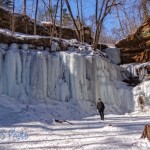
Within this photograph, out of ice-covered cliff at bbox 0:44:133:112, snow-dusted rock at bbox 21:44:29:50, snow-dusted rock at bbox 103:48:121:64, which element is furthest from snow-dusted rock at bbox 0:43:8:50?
snow-dusted rock at bbox 103:48:121:64

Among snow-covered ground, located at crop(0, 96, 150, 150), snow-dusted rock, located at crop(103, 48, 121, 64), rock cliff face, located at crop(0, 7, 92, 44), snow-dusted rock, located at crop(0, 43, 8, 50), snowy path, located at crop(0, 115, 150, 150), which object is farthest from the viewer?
snow-dusted rock, located at crop(103, 48, 121, 64)

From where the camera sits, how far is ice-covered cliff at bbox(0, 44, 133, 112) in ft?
57.9

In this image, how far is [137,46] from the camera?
28.9 m

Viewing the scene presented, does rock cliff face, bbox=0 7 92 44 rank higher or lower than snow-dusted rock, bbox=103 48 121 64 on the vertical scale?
higher

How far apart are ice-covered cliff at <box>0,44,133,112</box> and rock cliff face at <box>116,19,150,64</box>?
20.3 feet

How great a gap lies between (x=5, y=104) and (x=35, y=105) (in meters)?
1.75

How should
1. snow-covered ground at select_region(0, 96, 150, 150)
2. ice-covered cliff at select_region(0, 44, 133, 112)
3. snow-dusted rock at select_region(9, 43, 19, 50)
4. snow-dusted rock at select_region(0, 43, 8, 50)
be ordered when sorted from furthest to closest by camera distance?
1. snow-dusted rock at select_region(9, 43, 19, 50)
2. snow-dusted rock at select_region(0, 43, 8, 50)
3. ice-covered cliff at select_region(0, 44, 133, 112)
4. snow-covered ground at select_region(0, 96, 150, 150)

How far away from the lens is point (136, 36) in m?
29.2

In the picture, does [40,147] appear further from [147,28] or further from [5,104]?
[147,28]

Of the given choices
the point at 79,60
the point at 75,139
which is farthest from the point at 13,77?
the point at 75,139

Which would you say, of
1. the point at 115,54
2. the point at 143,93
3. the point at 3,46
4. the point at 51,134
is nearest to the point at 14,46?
the point at 3,46

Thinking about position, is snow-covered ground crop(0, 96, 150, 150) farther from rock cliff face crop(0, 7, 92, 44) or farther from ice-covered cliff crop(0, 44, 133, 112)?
rock cliff face crop(0, 7, 92, 44)

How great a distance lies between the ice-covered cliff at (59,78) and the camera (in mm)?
17641

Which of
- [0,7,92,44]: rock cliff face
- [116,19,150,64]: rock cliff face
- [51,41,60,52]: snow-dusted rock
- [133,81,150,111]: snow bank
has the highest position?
[0,7,92,44]: rock cliff face
